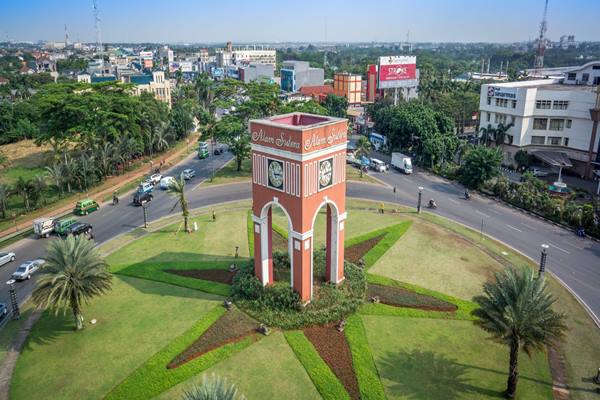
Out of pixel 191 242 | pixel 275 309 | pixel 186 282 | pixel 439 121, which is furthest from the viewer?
pixel 439 121

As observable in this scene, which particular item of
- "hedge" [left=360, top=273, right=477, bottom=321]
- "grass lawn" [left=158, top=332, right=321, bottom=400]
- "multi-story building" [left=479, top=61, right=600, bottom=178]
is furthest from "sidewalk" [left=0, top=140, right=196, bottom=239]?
"multi-story building" [left=479, top=61, right=600, bottom=178]

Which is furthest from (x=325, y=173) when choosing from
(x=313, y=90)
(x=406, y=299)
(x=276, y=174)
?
(x=313, y=90)

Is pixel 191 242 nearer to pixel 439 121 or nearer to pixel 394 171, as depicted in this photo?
pixel 394 171

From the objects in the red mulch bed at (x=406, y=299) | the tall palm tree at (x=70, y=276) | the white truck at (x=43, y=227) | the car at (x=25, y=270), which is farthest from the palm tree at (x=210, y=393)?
the white truck at (x=43, y=227)

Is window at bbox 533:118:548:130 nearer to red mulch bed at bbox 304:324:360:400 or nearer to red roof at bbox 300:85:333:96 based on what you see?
red mulch bed at bbox 304:324:360:400

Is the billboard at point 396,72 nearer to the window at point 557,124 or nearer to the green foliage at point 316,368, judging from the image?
the window at point 557,124

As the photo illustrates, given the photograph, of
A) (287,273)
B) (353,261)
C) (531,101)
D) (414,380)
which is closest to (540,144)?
(531,101)

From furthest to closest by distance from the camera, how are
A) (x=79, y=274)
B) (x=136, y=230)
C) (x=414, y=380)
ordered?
(x=136, y=230) → (x=79, y=274) → (x=414, y=380)
